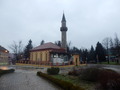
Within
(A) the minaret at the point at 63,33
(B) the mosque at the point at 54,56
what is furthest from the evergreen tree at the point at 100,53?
(B) the mosque at the point at 54,56

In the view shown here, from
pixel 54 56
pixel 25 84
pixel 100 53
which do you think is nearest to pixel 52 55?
pixel 54 56

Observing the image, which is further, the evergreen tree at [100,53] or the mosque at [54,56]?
the evergreen tree at [100,53]

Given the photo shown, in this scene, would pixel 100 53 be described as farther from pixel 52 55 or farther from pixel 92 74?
pixel 92 74

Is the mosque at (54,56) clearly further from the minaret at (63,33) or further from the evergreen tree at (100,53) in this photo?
the evergreen tree at (100,53)

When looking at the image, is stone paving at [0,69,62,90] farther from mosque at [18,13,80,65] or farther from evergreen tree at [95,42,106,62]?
evergreen tree at [95,42,106,62]

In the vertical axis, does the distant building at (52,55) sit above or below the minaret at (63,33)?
below

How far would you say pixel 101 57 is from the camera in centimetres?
5753

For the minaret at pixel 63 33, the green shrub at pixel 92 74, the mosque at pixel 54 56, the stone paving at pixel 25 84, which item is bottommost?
the stone paving at pixel 25 84

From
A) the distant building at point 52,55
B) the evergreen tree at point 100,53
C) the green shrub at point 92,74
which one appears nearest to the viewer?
the green shrub at point 92,74

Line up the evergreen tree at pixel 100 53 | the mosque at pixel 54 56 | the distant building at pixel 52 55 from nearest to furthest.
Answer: the mosque at pixel 54 56
the distant building at pixel 52 55
the evergreen tree at pixel 100 53

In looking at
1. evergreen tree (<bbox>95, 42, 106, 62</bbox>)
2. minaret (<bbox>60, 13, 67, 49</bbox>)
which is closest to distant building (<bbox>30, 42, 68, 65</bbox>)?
minaret (<bbox>60, 13, 67, 49</bbox>)

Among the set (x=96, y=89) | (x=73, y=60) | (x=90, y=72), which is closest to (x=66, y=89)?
(x=96, y=89)

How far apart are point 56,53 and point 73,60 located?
193 inches

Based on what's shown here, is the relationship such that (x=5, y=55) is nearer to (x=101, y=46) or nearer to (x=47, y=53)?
(x=47, y=53)
